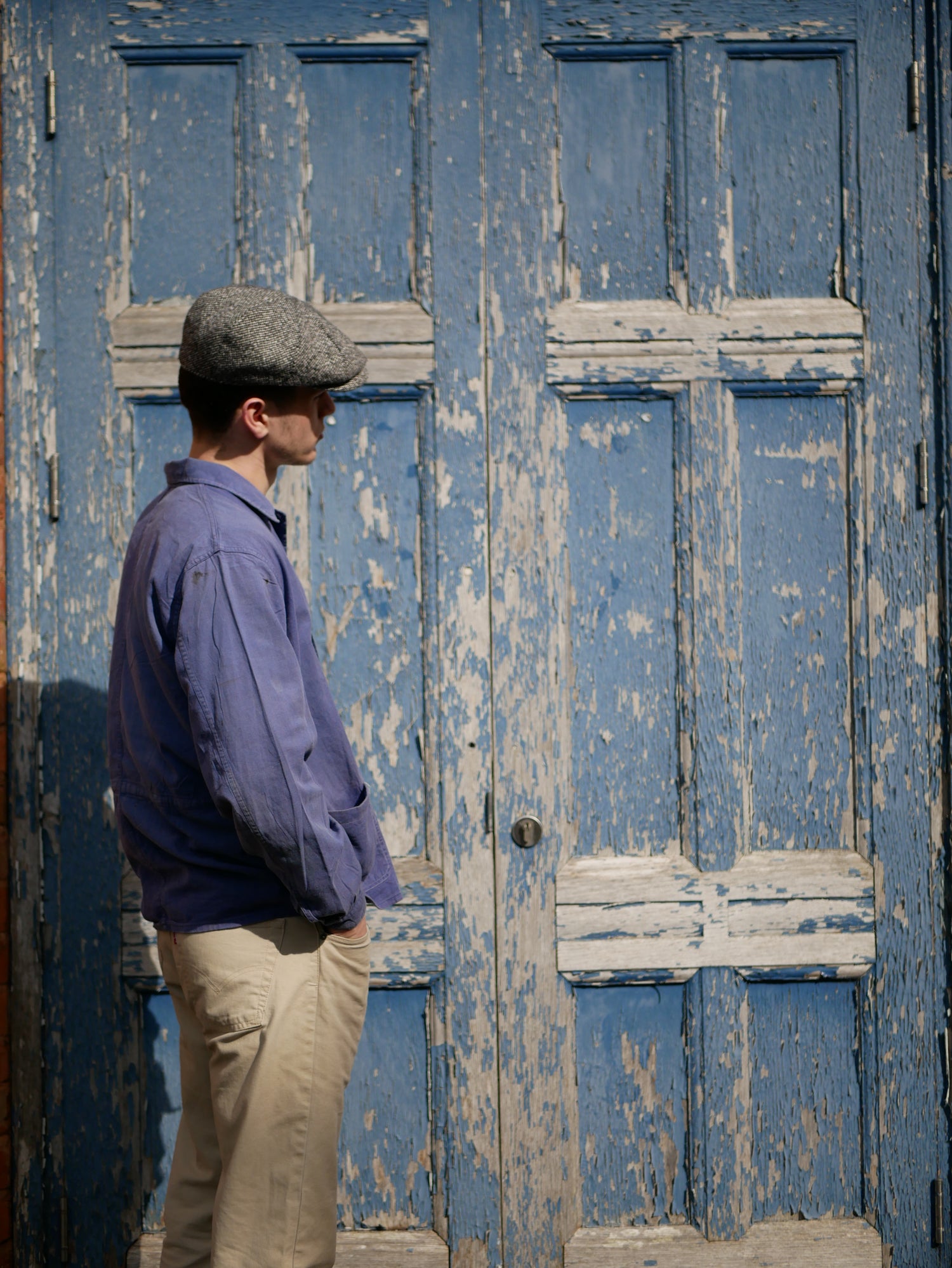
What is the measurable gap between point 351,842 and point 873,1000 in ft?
4.57

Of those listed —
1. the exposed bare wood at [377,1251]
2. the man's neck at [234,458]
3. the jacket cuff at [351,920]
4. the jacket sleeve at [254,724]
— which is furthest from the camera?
the exposed bare wood at [377,1251]

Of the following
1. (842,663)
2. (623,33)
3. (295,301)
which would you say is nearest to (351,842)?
(295,301)

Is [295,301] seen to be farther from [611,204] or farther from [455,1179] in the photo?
[455,1179]

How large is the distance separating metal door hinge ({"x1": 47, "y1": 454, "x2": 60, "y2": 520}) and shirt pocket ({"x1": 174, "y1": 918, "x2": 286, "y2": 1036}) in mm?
1141

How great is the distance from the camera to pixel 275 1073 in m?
1.66

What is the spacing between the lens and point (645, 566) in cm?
246

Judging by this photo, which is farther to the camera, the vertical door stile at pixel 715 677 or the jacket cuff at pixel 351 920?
the vertical door stile at pixel 715 677

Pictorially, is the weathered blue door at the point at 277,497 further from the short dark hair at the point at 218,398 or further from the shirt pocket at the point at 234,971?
the shirt pocket at the point at 234,971

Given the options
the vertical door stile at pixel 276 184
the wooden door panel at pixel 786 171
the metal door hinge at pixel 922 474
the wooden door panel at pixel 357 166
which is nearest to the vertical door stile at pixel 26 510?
the vertical door stile at pixel 276 184

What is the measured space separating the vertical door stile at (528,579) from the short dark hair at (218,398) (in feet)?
2.42

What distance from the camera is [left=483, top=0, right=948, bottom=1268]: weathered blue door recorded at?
2416mm

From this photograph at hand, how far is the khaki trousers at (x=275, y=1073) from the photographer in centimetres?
166

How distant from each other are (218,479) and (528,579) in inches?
34.6

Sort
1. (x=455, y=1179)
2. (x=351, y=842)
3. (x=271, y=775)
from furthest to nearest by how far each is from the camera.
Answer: (x=455, y=1179) → (x=351, y=842) → (x=271, y=775)
